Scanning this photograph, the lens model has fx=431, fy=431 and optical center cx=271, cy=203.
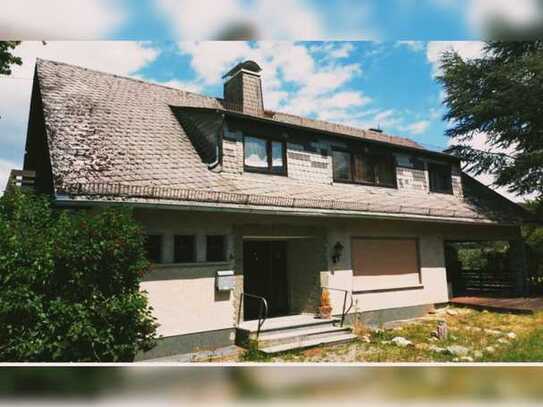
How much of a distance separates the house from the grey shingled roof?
4cm

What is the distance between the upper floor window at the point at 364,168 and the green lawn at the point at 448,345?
4064 mm

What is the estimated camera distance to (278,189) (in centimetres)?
982

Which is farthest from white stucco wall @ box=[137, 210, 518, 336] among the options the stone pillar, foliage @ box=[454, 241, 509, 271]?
foliage @ box=[454, 241, 509, 271]

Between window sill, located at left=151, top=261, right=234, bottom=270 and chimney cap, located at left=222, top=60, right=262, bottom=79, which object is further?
chimney cap, located at left=222, top=60, right=262, bottom=79

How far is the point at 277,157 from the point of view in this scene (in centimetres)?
1066

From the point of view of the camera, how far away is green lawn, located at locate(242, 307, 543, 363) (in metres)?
7.71

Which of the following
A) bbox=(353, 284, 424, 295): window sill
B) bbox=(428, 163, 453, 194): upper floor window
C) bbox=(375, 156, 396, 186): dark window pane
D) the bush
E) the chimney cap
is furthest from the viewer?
bbox=(428, 163, 453, 194): upper floor window

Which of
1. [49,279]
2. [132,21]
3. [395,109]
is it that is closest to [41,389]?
[49,279]

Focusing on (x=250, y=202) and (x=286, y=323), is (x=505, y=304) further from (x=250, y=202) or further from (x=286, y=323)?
(x=250, y=202)

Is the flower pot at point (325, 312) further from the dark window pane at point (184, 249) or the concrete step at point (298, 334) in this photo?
the dark window pane at point (184, 249)

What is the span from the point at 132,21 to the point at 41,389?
3.68 meters

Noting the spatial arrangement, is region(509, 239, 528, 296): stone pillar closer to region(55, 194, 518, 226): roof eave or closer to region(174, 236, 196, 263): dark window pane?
region(55, 194, 518, 226): roof eave

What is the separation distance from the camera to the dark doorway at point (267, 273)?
35.0ft

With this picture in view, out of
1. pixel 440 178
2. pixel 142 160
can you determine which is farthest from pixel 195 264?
pixel 440 178
